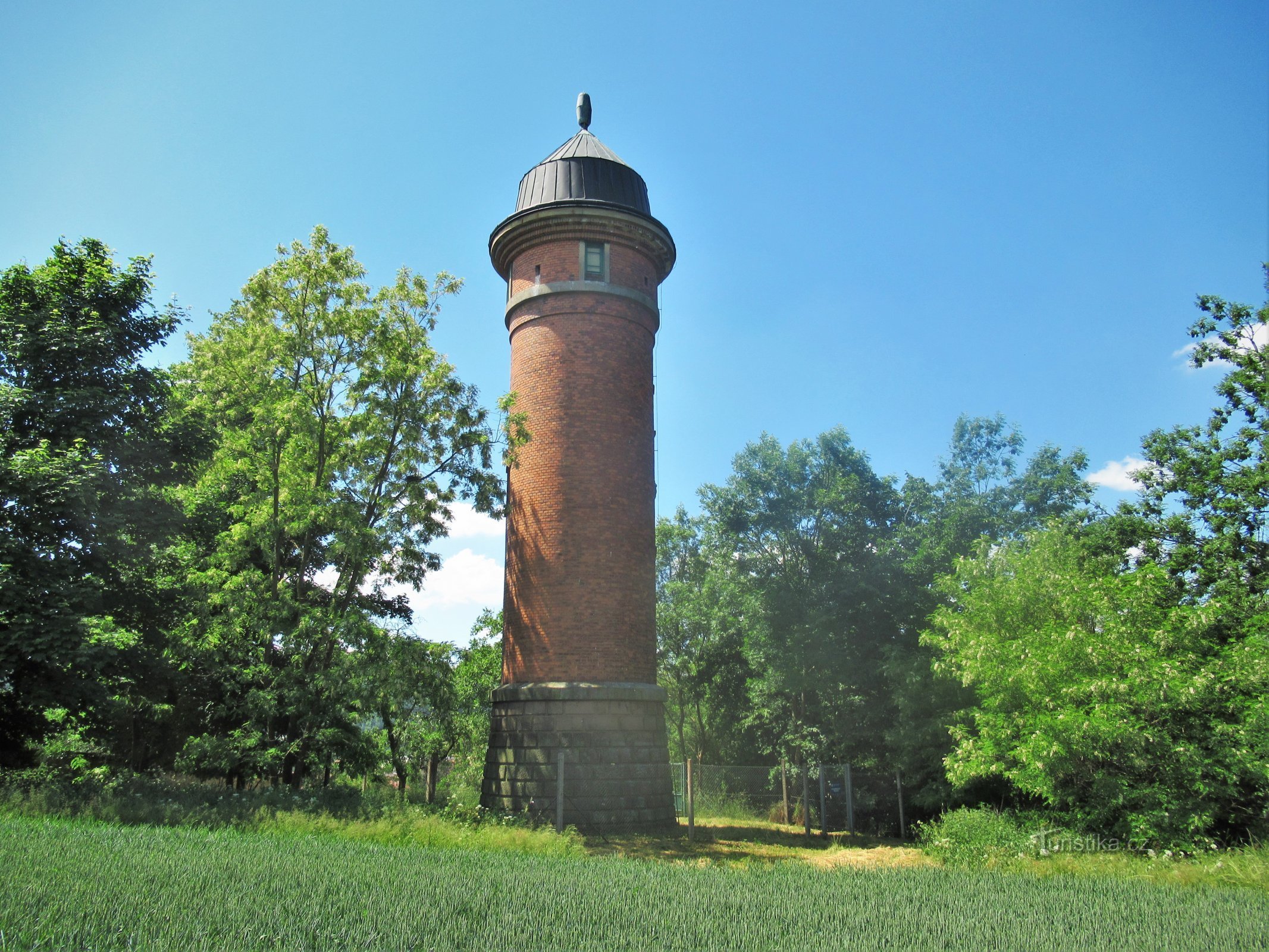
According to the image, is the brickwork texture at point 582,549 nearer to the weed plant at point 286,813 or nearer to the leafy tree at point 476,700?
the weed plant at point 286,813

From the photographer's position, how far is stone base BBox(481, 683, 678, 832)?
50.1 feet

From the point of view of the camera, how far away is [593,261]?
59.5 feet

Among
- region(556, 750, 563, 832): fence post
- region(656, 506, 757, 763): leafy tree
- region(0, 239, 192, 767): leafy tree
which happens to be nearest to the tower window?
region(0, 239, 192, 767): leafy tree

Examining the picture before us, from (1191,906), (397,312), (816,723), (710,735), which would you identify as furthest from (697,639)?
(1191,906)

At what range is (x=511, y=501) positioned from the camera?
1791 centimetres

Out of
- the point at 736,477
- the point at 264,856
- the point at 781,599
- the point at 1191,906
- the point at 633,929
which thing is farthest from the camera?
the point at 736,477

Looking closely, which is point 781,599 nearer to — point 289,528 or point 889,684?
point 889,684

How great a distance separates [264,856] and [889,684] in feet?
63.9

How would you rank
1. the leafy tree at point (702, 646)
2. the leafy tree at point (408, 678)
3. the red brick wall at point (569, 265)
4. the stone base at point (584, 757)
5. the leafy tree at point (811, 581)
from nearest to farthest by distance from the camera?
the leafy tree at point (408, 678) → the stone base at point (584, 757) → the red brick wall at point (569, 265) → the leafy tree at point (811, 581) → the leafy tree at point (702, 646)

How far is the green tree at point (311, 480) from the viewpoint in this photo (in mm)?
15414

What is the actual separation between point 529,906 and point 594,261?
13845 millimetres

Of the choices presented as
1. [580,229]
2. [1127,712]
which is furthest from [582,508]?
[1127,712]

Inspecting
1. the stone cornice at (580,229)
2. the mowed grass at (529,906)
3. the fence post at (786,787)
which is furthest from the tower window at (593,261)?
the mowed grass at (529,906)

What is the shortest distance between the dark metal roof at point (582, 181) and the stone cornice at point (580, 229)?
7.5 inches
